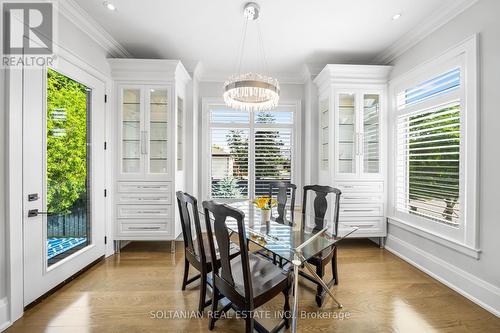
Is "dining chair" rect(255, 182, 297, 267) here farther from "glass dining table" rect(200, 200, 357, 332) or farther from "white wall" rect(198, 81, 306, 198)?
"white wall" rect(198, 81, 306, 198)

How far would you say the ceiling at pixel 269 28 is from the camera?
7.70ft

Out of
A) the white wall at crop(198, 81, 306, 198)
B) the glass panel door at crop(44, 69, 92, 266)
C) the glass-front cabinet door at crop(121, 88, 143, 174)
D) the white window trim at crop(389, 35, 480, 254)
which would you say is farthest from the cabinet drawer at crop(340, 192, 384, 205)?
the glass panel door at crop(44, 69, 92, 266)

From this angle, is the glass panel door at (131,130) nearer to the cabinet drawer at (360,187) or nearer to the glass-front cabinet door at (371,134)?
the cabinet drawer at (360,187)

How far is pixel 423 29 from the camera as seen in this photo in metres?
2.68

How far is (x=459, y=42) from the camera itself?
2.30 metres

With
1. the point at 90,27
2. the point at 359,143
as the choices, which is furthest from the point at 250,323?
the point at 90,27

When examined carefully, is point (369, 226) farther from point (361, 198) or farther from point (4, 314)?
point (4, 314)

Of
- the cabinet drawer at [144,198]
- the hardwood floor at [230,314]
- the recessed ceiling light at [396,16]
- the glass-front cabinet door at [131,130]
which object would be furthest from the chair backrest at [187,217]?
the recessed ceiling light at [396,16]

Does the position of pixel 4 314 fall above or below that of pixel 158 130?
below

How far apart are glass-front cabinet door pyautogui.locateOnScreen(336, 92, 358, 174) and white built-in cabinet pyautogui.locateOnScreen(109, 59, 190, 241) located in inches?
94.9

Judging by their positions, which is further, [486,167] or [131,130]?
[131,130]

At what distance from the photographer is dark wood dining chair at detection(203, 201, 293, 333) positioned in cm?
146

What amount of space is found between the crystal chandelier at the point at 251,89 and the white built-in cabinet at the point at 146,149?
123cm

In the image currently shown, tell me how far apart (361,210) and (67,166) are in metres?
3.82
